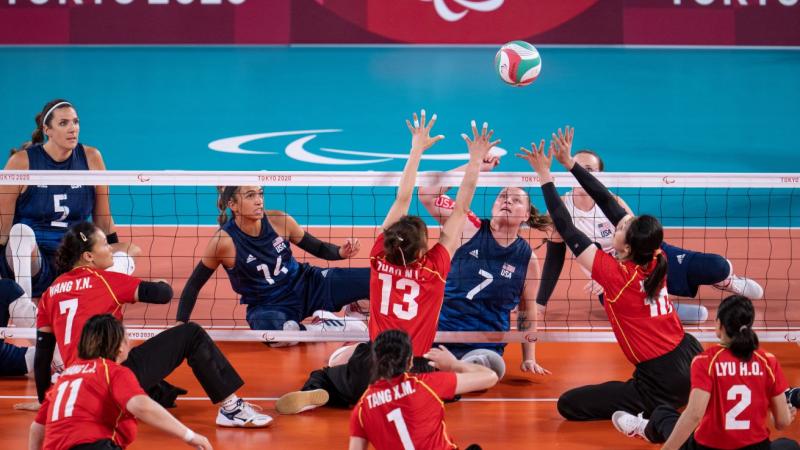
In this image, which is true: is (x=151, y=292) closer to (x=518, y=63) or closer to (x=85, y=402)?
(x=85, y=402)

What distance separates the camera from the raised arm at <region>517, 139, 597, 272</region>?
23.5 ft

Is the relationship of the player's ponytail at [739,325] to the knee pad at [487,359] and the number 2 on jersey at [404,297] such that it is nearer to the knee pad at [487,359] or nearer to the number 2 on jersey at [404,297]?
the number 2 on jersey at [404,297]

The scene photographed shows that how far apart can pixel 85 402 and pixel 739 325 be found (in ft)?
11.7

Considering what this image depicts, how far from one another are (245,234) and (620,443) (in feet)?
11.3

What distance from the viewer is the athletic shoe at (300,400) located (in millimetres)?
7602

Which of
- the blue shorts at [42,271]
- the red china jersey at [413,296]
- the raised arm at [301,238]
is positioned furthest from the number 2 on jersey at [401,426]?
the blue shorts at [42,271]

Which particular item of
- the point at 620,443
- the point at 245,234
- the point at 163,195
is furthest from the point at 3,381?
the point at 163,195

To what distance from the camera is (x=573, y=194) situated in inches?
392

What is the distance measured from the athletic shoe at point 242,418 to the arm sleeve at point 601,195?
2.73m

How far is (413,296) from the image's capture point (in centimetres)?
712

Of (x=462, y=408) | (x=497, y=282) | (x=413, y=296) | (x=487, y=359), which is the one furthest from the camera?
(x=497, y=282)

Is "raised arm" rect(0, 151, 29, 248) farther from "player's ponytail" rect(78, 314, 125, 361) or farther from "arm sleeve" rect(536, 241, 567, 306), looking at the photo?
"arm sleeve" rect(536, 241, 567, 306)

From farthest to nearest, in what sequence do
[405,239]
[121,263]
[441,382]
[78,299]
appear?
[121,263] → [405,239] → [78,299] → [441,382]

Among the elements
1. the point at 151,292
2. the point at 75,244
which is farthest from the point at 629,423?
the point at 75,244
